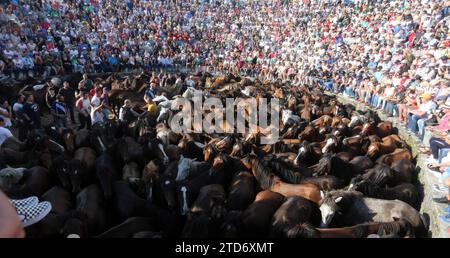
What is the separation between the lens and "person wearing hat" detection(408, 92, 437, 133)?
10.6 m

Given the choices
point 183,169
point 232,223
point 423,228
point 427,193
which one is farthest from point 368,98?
point 232,223

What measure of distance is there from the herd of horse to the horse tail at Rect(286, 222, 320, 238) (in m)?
0.02

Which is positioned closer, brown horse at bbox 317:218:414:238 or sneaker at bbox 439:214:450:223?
brown horse at bbox 317:218:414:238

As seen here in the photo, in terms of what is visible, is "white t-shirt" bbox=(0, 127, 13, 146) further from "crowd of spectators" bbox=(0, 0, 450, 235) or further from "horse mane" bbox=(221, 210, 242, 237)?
"horse mane" bbox=(221, 210, 242, 237)

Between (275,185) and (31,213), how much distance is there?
16.6ft

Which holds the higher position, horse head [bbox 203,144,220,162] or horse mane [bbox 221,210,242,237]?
horse mane [bbox 221,210,242,237]

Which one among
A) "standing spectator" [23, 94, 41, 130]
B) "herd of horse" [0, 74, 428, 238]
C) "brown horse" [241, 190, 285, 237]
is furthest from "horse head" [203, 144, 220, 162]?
"standing spectator" [23, 94, 41, 130]

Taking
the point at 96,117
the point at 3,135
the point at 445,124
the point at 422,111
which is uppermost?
the point at 445,124

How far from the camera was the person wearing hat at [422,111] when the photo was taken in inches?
417

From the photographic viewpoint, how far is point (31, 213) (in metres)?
3.07

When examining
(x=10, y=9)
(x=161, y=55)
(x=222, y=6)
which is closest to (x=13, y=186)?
(x=10, y=9)

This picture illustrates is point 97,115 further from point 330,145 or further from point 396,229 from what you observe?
point 396,229

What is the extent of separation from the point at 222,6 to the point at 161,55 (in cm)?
1483

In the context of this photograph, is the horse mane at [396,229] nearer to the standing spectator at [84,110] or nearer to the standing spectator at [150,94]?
the standing spectator at [84,110]
